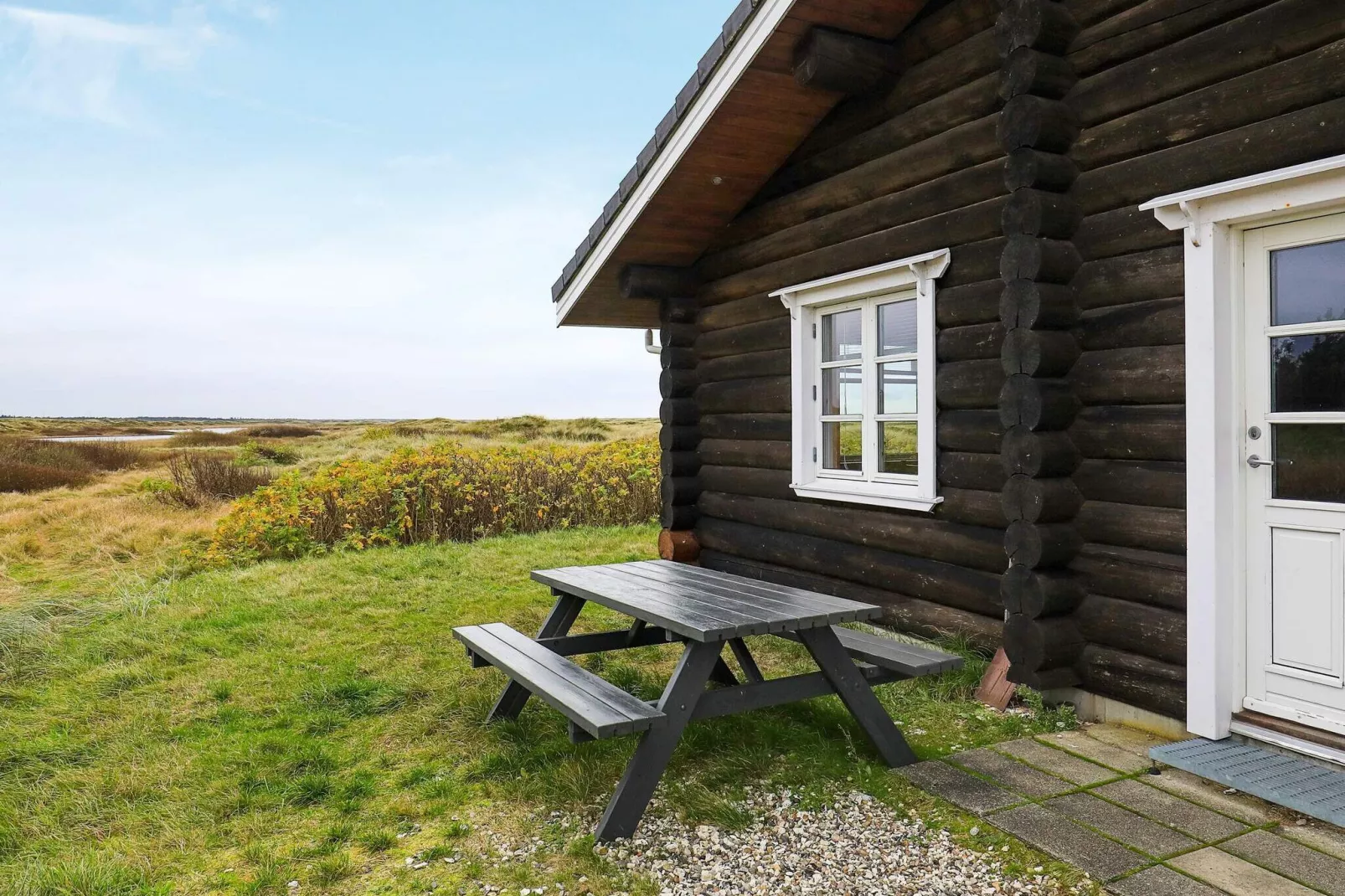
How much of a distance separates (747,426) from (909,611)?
2189 mm

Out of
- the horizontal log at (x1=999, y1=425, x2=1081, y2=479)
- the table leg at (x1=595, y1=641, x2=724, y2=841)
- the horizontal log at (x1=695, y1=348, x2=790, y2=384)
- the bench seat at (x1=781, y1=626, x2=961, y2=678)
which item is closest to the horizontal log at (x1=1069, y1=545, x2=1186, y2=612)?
the horizontal log at (x1=999, y1=425, x2=1081, y2=479)

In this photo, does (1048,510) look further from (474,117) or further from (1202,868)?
(474,117)

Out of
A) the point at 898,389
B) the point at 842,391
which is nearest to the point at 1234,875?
the point at 898,389

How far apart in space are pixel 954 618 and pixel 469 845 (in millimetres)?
3079

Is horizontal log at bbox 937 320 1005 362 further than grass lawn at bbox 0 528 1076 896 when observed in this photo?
Yes

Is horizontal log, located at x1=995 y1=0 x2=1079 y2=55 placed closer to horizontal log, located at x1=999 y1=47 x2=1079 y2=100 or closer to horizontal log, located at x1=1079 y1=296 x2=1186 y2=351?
horizontal log, located at x1=999 y1=47 x2=1079 y2=100

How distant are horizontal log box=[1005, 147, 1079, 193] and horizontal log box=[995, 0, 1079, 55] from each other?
1.70ft

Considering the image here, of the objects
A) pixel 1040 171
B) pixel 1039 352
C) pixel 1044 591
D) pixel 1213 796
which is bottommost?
pixel 1213 796

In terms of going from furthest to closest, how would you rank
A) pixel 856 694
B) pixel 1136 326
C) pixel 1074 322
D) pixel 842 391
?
pixel 842 391, pixel 1074 322, pixel 1136 326, pixel 856 694

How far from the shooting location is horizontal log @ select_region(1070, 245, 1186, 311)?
12.0 ft

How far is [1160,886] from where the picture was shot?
248 cm

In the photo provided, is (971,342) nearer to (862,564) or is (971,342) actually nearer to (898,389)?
(898,389)

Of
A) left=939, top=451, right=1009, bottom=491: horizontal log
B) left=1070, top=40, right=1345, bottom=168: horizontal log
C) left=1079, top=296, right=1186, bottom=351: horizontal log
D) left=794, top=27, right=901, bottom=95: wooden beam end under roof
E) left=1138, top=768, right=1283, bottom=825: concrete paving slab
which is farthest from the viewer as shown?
left=794, top=27, right=901, bottom=95: wooden beam end under roof

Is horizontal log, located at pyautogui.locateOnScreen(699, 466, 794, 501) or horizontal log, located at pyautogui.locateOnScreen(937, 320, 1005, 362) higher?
horizontal log, located at pyautogui.locateOnScreen(937, 320, 1005, 362)
